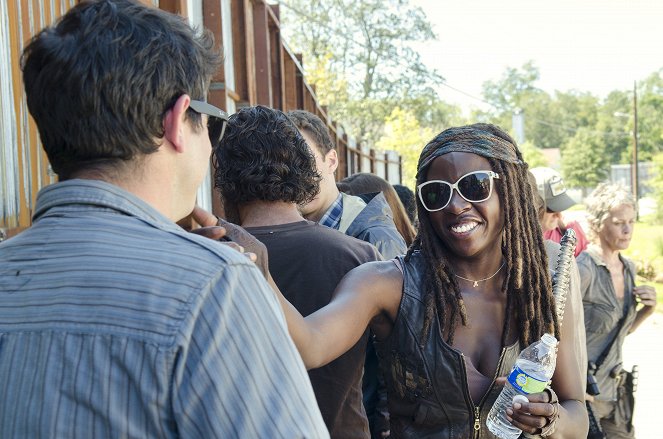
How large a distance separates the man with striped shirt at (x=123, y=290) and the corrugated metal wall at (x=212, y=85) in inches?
44.5

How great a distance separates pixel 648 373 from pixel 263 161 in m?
8.36

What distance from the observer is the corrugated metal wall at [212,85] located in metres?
2.51

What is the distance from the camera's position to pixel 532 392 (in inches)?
96.6

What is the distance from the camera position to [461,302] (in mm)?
2760

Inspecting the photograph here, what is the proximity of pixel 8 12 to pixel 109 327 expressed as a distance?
1.65 m

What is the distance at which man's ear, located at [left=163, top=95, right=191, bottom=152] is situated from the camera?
1491mm

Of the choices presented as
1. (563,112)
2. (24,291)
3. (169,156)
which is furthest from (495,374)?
(563,112)

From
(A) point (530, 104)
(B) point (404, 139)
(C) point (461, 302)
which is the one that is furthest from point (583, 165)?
(C) point (461, 302)

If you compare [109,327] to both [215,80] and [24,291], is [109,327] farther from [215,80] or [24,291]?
[215,80]

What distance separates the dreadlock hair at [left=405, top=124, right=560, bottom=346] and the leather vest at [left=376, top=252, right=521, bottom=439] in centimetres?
5

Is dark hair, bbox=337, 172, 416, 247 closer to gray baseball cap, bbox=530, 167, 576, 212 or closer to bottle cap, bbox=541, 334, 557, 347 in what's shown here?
gray baseball cap, bbox=530, 167, 576, 212

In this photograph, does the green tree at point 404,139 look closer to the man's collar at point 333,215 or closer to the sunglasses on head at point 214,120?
the man's collar at point 333,215

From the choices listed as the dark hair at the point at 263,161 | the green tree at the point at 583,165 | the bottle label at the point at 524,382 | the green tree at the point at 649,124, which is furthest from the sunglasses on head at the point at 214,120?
the green tree at the point at 583,165

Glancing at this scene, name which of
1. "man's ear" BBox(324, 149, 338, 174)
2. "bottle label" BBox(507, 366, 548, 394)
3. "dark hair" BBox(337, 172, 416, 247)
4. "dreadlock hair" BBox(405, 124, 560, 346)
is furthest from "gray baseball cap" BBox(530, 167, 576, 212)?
"bottle label" BBox(507, 366, 548, 394)
